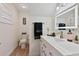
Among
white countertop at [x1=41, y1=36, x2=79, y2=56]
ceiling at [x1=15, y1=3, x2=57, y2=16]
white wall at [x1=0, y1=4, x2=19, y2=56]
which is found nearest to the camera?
white countertop at [x1=41, y1=36, x2=79, y2=56]

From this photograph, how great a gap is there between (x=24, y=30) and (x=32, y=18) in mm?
2680

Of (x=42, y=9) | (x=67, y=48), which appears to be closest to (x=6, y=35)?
(x=42, y=9)

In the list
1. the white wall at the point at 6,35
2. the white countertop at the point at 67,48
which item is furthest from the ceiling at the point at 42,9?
the white countertop at the point at 67,48

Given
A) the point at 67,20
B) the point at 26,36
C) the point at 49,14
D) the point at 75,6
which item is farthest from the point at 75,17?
the point at 26,36

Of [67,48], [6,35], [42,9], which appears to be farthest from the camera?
[42,9]

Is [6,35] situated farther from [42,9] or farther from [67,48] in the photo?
[67,48]

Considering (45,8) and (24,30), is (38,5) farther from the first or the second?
(24,30)

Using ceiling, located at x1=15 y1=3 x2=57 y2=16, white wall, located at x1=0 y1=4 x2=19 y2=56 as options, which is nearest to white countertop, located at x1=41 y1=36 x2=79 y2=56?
white wall, located at x1=0 y1=4 x2=19 y2=56

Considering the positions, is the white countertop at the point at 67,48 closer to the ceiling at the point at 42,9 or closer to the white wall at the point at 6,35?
the white wall at the point at 6,35

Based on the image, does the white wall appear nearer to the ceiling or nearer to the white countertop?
the ceiling

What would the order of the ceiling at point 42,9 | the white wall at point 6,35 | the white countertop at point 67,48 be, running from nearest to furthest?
the white countertop at point 67,48 < the white wall at point 6,35 < the ceiling at point 42,9

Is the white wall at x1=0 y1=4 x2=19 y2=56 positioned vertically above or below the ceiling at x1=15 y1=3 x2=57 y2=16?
below

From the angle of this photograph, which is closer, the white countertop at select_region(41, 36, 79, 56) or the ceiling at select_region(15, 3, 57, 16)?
the white countertop at select_region(41, 36, 79, 56)

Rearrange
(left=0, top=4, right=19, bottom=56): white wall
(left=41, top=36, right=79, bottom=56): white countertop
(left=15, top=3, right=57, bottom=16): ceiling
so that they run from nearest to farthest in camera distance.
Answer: (left=41, top=36, right=79, bottom=56): white countertop → (left=0, top=4, right=19, bottom=56): white wall → (left=15, top=3, right=57, bottom=16): ceiling
